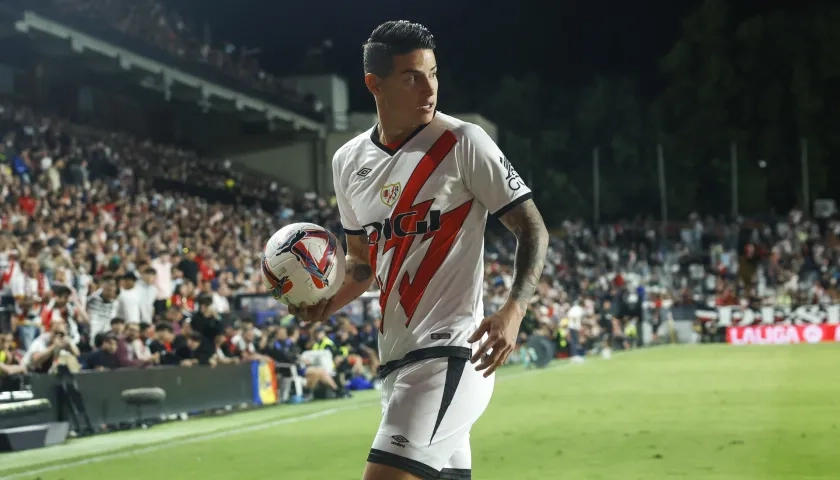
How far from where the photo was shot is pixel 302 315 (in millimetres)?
5129

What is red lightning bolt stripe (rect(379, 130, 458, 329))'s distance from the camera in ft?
15.4

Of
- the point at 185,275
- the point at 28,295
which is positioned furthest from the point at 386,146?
the point at 185,275

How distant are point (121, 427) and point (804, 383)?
11277 mm

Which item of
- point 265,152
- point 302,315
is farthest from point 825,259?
point 302,315

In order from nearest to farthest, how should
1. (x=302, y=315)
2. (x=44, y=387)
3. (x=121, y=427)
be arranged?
(x=302, y=315) < (x=44, y=387) < (x=121, y=427)

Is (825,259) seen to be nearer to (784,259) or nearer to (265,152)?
(784,259)

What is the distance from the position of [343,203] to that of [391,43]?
2.45ft

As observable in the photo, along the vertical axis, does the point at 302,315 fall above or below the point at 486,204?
below

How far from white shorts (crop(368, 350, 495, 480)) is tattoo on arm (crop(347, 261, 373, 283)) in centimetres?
59

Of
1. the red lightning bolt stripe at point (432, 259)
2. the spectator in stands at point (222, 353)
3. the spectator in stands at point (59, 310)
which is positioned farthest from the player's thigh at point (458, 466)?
the spectator in stands at point (222, 353)

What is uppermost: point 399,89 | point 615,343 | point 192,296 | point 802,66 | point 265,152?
point 802,66

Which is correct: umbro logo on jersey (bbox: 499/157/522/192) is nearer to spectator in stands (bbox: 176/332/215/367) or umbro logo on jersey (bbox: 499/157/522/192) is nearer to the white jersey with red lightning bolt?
the white jersey with red lightning bolt

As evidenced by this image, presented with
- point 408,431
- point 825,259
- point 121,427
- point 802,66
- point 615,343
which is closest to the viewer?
point 408,431

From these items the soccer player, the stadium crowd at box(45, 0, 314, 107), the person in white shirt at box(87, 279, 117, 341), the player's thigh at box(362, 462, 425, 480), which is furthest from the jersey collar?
the stadium crowd at box(45, 0, 314, 107)
